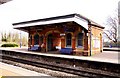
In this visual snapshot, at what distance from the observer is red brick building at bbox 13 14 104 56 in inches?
666

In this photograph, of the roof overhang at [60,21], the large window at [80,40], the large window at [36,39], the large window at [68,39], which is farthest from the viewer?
the large window at [36,39]

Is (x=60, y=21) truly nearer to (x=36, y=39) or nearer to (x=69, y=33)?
(x=69, y=33)

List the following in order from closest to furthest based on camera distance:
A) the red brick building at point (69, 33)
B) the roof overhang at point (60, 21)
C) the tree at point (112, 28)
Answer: the roof overhang at point (60, 21)
the red brick building at point (69, 33)
the tree at point (112, 28)

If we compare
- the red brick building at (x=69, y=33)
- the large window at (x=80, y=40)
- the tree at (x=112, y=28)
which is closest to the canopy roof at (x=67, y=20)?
the red brick building at (x=69, y=33)

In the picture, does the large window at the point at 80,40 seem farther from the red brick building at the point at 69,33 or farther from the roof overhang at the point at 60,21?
the roof overhang at the point at 60,21

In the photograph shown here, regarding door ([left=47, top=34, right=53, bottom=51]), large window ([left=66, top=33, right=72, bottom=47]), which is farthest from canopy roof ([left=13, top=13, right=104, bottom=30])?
door ([left=47, top=34, right=53, bottom=51])

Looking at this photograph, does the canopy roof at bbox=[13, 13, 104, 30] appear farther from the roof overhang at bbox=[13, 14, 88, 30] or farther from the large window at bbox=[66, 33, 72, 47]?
the large window at bbox=[66, 33, 72, 47]

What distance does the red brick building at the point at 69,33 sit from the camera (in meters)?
16.9

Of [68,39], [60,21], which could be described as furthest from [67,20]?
[68,39]

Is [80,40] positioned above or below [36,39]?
below

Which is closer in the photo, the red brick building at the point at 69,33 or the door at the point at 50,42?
the red brick building at the point at 69,33

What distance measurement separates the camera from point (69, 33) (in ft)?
60.6

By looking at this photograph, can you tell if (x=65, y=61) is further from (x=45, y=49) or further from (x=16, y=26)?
(x=16, y=26)

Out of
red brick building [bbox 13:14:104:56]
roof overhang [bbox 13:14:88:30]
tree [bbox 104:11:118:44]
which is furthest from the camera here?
tree [bbox 104:11:118:44]
